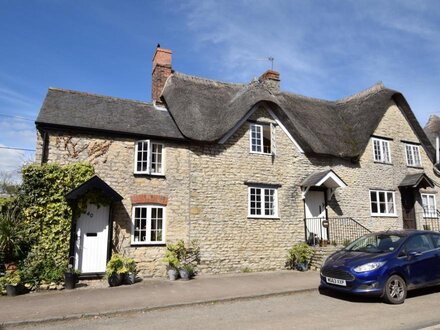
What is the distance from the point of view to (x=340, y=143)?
18.2m

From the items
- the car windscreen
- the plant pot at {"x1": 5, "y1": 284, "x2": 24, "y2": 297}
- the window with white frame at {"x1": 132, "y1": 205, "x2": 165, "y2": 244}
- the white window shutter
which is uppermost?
the white window shutter

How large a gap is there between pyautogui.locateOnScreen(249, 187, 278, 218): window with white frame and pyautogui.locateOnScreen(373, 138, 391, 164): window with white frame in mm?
7128

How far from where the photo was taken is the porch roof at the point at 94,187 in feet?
37.9

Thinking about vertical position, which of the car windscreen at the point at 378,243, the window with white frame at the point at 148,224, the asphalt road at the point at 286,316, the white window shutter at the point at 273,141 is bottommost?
the asphalt road at the point at 286,316

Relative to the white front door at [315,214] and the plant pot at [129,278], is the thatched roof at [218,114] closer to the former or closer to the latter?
the white front door at [315,214]

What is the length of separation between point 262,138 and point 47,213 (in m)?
9.26

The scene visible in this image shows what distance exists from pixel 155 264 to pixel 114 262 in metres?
2.02

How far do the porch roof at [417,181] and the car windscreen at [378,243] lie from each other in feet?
33.9

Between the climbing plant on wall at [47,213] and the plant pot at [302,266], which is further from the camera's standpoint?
the plant pot at [302,266]

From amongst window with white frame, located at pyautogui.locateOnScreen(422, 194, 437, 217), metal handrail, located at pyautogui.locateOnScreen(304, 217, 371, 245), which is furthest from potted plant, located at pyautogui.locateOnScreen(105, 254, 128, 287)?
window with white frame, located at pyautogui.locateOnScreen(422, 194, 437, 217)

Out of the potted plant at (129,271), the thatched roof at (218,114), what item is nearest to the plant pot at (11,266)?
the potted plant at (129,271)

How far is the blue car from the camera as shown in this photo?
8547 mm

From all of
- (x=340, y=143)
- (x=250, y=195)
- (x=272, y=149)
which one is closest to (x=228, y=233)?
(x=250, y=195)

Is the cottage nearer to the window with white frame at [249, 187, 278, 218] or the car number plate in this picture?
the window with white frame at [249, 187, 278, 218]
